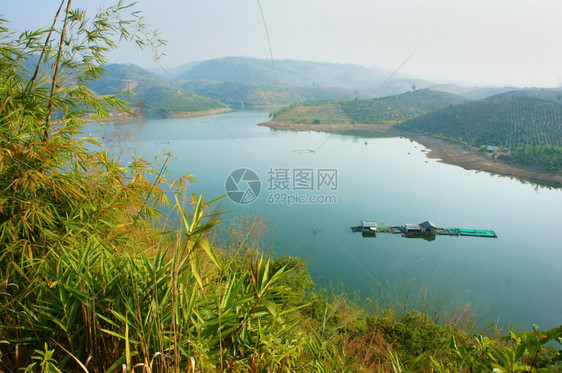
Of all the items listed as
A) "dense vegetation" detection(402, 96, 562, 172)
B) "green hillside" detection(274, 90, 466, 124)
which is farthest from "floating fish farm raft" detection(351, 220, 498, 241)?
"green hillside" detection(274, 90, 466, 124)

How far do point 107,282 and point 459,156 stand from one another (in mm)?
18913

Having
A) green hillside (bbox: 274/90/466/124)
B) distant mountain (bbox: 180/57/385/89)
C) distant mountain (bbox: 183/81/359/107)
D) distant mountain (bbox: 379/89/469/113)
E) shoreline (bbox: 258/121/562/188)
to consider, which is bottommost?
shoreline (bbox: 258/121/562/188)

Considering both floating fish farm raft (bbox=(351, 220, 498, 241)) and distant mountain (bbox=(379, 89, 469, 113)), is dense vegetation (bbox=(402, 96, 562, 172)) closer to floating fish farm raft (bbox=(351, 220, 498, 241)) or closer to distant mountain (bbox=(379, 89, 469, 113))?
distant mountain (bbox=(379, 89, 469, 113))

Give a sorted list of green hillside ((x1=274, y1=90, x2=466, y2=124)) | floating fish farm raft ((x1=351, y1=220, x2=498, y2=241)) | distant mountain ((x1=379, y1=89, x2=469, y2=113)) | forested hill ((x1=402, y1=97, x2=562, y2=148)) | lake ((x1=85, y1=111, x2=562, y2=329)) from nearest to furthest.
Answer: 1. lake ((x1=85, y1=111, x2=562, y2=329))
2. floating fish farm raft ((x1=351, y1=220, x2=498, y2=241))
3. forested hill ((x1=402, y1=97, x2=562, y2=148))
4. green hillside ((x1=274, y1=90, x2=466, y2=124))
5. distant mountain ((x1=379, y1=89, x2=469, y2=113))

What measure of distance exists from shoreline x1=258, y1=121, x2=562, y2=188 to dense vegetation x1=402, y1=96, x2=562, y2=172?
0.59 metres

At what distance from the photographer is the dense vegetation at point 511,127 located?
1477 centimetres

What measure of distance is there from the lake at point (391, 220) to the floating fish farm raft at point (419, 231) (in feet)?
0.64

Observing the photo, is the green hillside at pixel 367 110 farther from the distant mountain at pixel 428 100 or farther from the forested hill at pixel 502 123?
the forested hill at pixel 502 123

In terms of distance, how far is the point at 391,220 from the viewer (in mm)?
9320

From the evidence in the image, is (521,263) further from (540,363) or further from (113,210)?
(113,210)

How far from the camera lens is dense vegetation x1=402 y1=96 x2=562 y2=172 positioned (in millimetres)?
14773

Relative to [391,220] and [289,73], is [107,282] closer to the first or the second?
[391,220]

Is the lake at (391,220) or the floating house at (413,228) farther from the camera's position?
the floating house at (413,228)

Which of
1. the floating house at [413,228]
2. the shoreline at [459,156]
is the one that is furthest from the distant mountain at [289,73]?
the floating house at [413,228]
